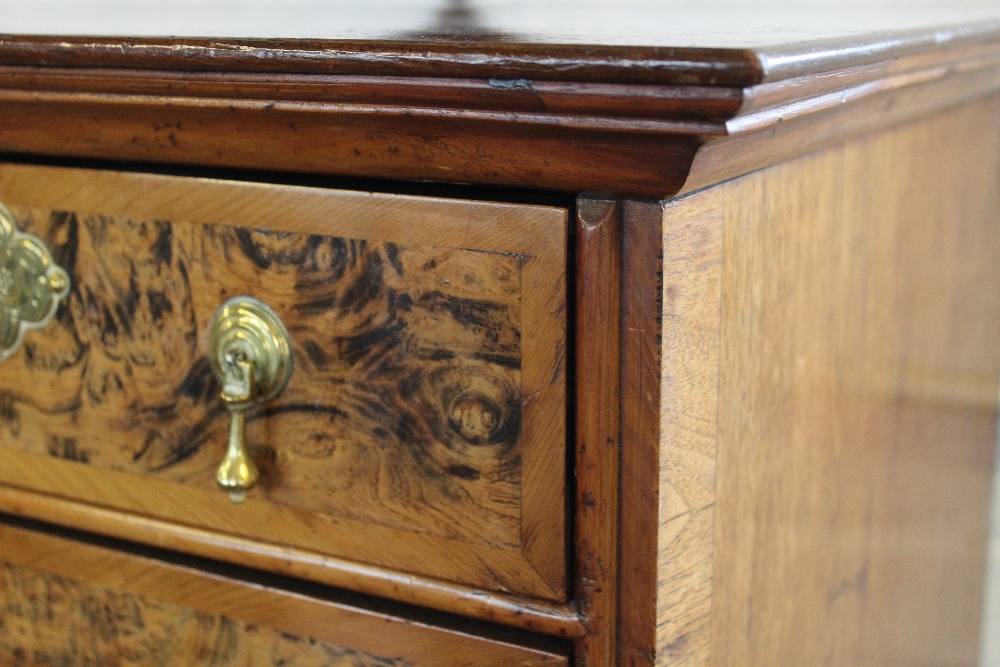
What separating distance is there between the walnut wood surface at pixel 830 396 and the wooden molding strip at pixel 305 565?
0.17 ft

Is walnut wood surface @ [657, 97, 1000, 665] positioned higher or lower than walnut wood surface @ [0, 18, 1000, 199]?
lower

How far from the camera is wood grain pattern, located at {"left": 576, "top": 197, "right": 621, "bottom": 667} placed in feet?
1.26

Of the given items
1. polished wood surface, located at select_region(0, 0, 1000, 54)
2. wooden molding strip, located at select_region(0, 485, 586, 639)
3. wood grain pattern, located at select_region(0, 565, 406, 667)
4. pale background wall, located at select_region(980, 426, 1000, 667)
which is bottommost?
pale background wall, located at select_region(980, 426, 1000, 667)

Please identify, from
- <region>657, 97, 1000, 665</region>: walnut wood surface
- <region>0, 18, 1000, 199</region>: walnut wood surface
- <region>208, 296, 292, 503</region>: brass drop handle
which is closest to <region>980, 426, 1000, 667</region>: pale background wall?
<region>657, 97, 1000, 665</region>: walnut wood surface

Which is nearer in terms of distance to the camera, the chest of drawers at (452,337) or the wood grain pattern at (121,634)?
the chest of drawers at (452,337)

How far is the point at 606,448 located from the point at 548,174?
0.10m

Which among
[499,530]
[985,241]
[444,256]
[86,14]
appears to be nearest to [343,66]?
[444,256]

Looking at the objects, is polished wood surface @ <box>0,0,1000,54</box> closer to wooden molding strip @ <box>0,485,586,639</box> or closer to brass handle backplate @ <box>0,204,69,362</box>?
brass handle backplate @ <box>0,204,69,362</box>

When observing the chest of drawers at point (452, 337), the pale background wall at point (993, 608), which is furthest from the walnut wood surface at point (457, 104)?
the pale background wall at point (993, 608)

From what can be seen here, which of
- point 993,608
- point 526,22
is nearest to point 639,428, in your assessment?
point 526,22

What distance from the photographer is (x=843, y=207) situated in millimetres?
529

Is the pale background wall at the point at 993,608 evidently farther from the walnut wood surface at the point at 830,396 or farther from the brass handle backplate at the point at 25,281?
the brass handle backplate at the point at 25,281

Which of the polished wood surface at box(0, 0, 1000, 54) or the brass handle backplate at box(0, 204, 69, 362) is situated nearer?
the polished wood surface at box(0, 0, 1000, 54)

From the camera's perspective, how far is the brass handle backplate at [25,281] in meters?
0.51
